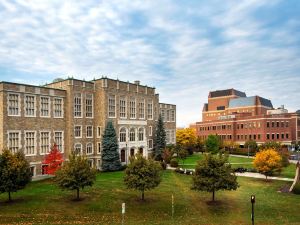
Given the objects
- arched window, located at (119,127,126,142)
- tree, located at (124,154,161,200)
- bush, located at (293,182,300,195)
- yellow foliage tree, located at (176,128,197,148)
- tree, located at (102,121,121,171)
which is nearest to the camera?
tree, located at (124,154,161,200)

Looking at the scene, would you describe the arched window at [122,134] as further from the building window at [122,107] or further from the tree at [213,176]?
the tree at [213,176]

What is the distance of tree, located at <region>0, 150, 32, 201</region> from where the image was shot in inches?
1115

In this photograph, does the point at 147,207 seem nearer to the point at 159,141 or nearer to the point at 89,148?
the point at 89,148

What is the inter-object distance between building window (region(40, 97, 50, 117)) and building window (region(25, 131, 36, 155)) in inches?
129

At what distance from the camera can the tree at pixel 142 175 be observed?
3088 centimetres

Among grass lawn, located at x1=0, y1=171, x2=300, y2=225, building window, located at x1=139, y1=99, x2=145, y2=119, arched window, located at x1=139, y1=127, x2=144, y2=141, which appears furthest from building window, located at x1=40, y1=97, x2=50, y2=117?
arched window, located at x1=139, y1=127, x2=144, y2=141

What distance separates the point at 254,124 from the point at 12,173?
77.2 m

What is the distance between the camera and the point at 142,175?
31.0 metres

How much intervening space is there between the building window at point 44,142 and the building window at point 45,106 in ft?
8.78

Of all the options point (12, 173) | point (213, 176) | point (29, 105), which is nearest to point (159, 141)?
point (29, 105)

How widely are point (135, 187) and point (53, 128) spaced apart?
843 inches

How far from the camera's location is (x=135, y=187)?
Answer: 31031 millimetres

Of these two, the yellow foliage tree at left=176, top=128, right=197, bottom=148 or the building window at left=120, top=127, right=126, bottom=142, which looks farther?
the yellow foliage tree at left=176, top=128, right=197, bottom=148

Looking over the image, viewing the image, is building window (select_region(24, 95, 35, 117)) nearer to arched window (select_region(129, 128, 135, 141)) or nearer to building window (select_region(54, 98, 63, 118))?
building window (select_region(54, 98, 63, 118))
